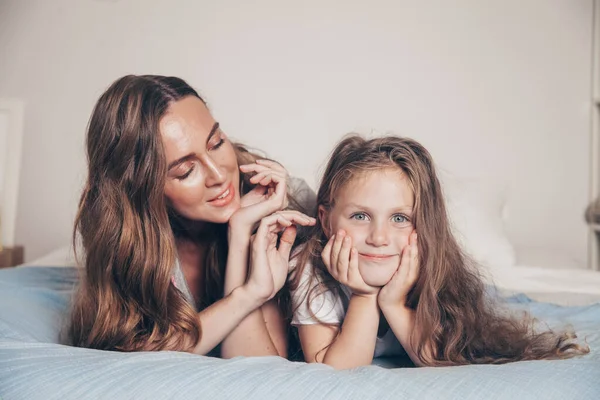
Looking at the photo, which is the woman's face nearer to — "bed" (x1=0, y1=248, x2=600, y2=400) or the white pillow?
"bed" (x1=0, y1=248, x2=600, y2=400)

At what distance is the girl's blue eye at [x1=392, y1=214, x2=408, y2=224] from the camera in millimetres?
748

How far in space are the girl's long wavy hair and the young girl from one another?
0.18 m

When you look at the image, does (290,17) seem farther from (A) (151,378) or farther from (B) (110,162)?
(A) (151,378)

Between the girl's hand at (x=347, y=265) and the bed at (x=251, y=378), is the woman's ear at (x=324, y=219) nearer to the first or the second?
the girl's hand at (x=347, y=265)

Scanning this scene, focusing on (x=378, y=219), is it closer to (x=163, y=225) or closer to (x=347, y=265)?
(x=347, y=265)

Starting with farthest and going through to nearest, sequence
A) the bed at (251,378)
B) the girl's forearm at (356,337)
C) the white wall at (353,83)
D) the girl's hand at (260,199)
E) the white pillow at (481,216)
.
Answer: the white pillow at (481,216) < the white wall at (353,83) < the girl's hand at (260,199) < the girl's forearm at (356,337) < the bed at (251,378)

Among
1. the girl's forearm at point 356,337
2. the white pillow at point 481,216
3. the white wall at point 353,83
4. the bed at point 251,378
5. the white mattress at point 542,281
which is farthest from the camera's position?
the white pillow at point 481,216

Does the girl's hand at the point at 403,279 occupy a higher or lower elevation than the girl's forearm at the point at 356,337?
higher

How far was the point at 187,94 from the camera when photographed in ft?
2.72

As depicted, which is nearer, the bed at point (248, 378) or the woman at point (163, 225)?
the bed at point (248, 378)

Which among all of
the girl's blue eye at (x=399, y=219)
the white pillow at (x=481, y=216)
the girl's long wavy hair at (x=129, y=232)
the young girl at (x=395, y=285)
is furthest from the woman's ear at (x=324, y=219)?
the white pillow at (x=481, y=216)

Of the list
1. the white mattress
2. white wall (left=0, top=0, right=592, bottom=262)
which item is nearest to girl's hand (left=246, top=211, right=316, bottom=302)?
the white mattress

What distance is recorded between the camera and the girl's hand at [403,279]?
28.4 inches

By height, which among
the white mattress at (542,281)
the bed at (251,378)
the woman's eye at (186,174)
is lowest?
the bed at (251,378)
